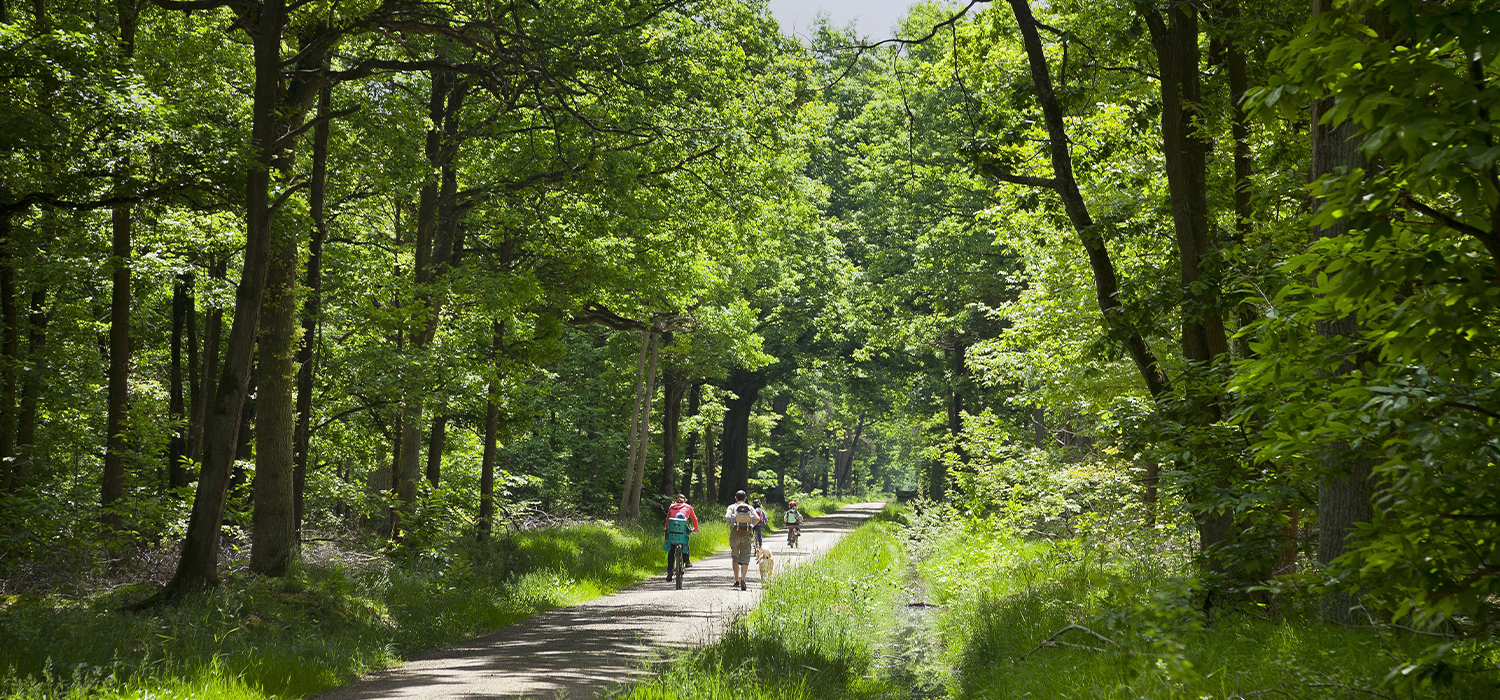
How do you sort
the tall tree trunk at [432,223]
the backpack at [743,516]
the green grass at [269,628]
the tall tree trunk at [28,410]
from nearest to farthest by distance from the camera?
the green grass at [269,628]
the tall tree trunk at [28,410]
the backpack at [743,516]
the tall tree trunk at [432,223]

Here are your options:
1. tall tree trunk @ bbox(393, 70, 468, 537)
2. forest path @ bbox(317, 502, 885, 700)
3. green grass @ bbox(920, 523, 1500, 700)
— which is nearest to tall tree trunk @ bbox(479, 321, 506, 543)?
tall tree trunk @ bbox(393, 70, 468, 537)

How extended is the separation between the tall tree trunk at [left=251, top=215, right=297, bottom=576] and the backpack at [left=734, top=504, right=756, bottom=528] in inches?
272

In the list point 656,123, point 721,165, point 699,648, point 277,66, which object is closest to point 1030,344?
point 721,165

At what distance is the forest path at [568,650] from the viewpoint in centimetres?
764

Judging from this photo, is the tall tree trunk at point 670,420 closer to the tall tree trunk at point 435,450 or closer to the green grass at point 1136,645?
the tall tree trunk at point 435,450

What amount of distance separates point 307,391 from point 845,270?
19412 mm

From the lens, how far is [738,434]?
3381cm

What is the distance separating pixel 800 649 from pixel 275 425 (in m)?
7.74

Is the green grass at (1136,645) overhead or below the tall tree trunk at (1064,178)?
below

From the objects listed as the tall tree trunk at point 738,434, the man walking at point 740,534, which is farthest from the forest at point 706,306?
the tall tree trunk at point 738,434

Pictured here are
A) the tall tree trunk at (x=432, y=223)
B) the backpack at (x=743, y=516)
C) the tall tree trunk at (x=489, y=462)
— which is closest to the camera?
the backpack at (x=743, y=516)

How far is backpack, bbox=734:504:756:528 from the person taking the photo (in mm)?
15086

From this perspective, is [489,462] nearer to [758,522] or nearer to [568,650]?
[758,522]

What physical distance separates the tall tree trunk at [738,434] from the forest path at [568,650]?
17.6 metres
